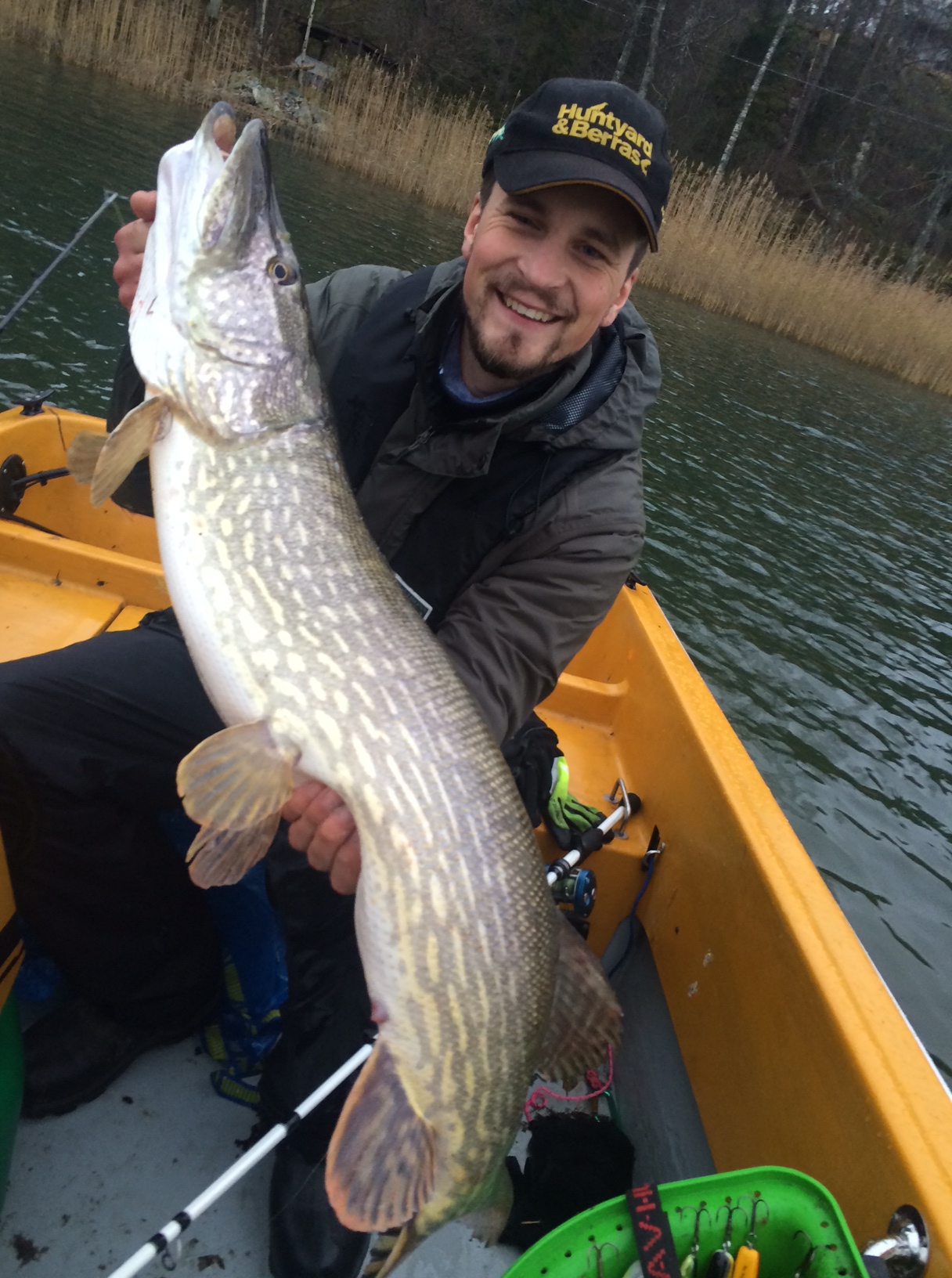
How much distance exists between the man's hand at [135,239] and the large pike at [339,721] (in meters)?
0.09

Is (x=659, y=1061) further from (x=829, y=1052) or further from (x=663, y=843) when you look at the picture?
(x=829, y=1052)

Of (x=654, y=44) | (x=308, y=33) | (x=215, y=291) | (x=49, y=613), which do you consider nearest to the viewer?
(x=215, y=291)

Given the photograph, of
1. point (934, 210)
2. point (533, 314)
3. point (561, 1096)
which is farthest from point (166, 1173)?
point (934, 210)

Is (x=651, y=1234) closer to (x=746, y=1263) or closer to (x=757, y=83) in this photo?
(x=746, y=1263)

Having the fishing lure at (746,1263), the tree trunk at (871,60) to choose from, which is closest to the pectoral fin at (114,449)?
the fishing lure at (746,1263)

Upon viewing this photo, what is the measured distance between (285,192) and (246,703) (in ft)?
37.0

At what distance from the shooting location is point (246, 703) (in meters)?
1.33

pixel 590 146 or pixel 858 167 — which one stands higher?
pixel 858 167

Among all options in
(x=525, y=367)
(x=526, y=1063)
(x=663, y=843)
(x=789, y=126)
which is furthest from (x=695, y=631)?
(x=789, y=126)

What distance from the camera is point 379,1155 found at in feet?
3.99

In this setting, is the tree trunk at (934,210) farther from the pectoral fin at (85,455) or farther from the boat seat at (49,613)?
the pectoral fin at (85,455)

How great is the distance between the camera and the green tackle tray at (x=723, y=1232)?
98 centimetres

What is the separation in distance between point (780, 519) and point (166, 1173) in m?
6.30

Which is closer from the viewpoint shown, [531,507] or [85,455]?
[85,455]
